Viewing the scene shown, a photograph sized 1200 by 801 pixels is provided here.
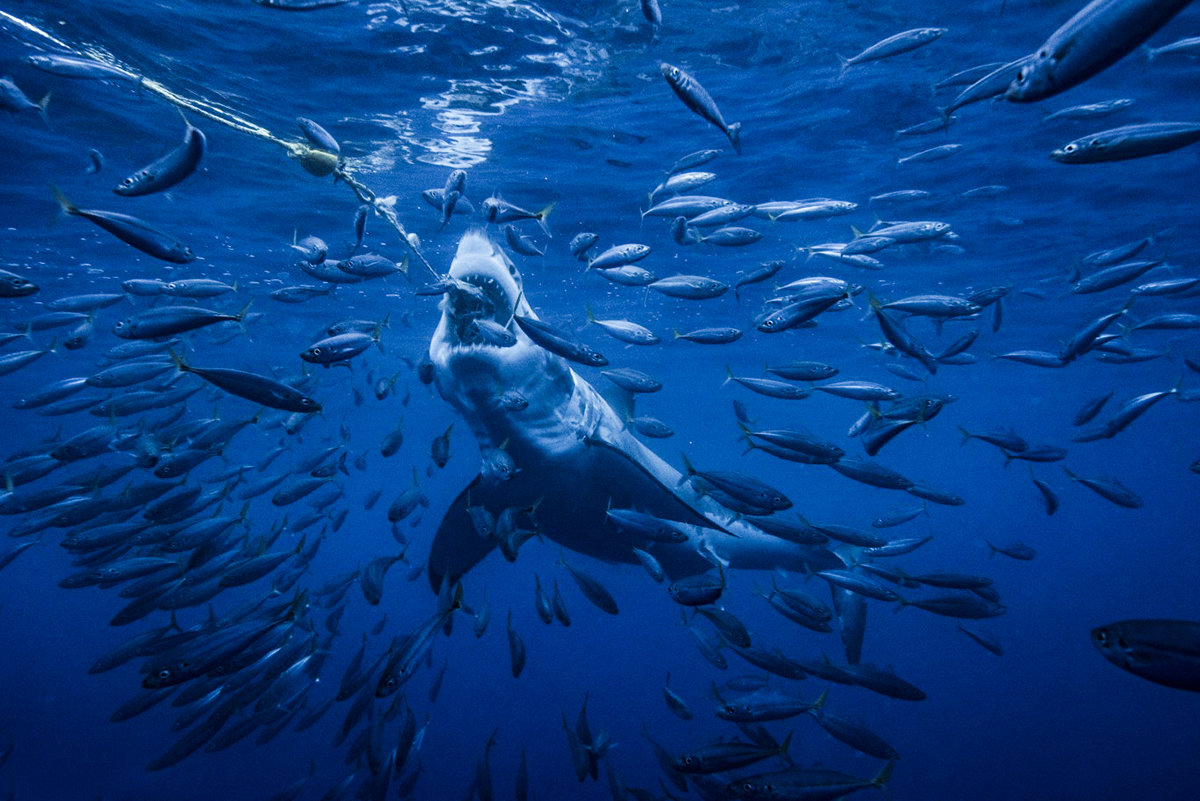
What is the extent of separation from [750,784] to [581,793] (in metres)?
14.5

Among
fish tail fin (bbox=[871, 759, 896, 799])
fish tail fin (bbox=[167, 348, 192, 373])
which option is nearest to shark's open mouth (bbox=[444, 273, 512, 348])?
fish tail fin (bbox=[167, 348, 192, 373])

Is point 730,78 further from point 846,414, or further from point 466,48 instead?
point 846,414


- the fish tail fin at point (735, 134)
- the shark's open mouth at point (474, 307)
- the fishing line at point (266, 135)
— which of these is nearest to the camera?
the fish tail fin at point (735, 134)

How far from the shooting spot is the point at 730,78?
31.7ft

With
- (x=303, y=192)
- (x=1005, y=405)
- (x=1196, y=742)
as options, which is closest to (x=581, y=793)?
(x=303, y=192)

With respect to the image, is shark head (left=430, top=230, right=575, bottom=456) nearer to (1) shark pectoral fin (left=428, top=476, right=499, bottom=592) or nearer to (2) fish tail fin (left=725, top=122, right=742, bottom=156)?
(1) shark pectoral fin (left=428, top=476, right=499, bottom=592)

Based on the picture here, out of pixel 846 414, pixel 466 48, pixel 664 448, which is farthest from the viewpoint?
pixel 664 448

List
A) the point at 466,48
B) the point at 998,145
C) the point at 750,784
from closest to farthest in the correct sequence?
the point at 750,784
the point at 466,48
the point at 998,145

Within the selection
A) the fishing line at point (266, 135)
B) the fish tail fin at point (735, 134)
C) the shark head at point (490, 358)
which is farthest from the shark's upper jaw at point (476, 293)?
the fish tail fin at point (735, 134)

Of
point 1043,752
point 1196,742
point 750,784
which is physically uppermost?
point 750,784

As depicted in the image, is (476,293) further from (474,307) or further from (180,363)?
(180,363)

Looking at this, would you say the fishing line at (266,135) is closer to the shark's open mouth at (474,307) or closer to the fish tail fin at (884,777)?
the shark's open mouth at (474,307)

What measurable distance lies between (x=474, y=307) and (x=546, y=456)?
1882 mm

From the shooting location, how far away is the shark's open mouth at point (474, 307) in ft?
15.5
